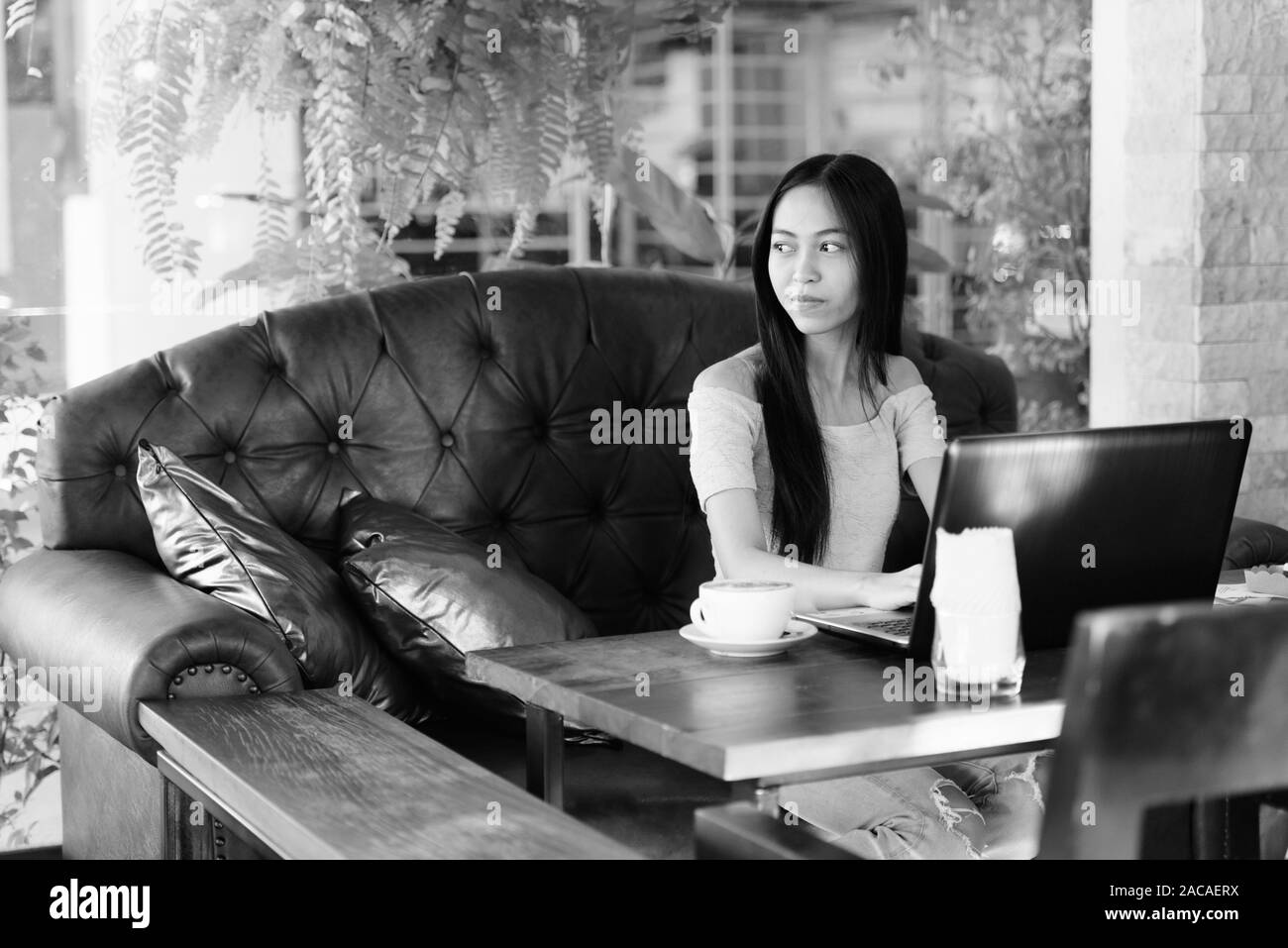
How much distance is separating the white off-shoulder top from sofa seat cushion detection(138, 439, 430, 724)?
1.63 ft

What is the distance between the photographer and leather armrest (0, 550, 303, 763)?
178cm

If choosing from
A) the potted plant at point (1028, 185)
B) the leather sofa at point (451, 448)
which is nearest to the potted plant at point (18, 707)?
the leather sofa at point (451, 448)

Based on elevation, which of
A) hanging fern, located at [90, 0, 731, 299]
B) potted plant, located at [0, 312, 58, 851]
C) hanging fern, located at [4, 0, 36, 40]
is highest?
hanging fern, located at [4, 0, 36, 40]

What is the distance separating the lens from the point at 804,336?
219 centimetres

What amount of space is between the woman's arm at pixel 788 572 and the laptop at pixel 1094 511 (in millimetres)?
151

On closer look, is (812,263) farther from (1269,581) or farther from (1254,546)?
(1254,546)

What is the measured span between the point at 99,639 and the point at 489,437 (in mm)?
850

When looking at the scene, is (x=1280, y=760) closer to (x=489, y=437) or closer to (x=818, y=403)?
(x=818, y=403)

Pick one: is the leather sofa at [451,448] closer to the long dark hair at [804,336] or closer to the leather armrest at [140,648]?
the leather armrest at [140,648]

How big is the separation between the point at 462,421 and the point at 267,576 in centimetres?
59

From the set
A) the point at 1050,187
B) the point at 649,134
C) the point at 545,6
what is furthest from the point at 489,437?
the point at 649,134

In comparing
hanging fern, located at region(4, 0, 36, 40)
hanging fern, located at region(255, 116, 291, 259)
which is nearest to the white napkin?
hanging fern, located at region(255, 116, 291, 259)

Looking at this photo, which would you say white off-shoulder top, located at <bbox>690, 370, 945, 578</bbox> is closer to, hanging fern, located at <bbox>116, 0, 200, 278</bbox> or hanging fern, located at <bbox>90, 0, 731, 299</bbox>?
hanging fern, located at <bbox>90, 0, 731, 299</bbox>
